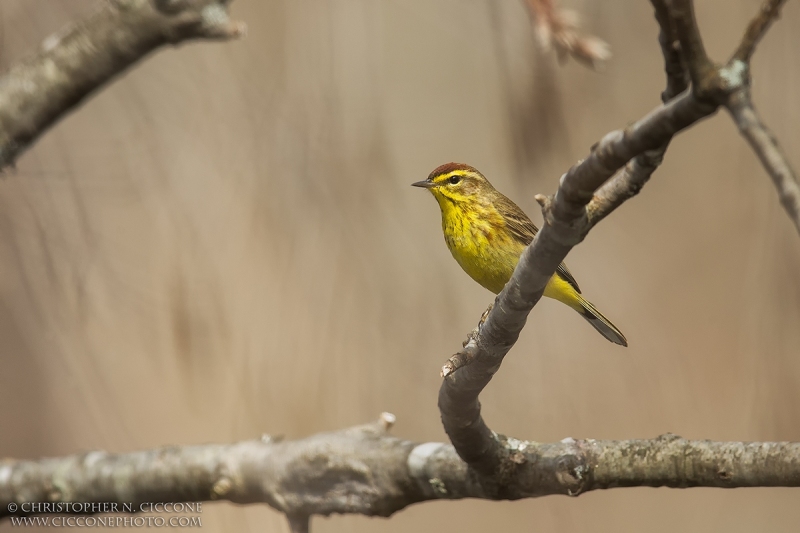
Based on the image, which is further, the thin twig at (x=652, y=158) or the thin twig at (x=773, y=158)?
the thin twig at (x=652, y=158)

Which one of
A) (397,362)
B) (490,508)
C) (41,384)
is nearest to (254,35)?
(397,362)

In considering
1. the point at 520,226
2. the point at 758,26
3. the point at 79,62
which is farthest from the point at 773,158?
the point at 520,226

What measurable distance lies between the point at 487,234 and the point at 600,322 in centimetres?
71

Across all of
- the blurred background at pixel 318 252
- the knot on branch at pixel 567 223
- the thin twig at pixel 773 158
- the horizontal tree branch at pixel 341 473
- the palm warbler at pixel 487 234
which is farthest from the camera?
the palm warbler at pixel 487 234

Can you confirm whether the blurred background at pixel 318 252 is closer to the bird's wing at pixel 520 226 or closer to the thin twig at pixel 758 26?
the bird's wing at pixel 520 226

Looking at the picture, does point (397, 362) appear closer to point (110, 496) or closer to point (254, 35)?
point (110, 496)

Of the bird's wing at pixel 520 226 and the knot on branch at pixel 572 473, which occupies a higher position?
the bird's wing at pixel 520 226

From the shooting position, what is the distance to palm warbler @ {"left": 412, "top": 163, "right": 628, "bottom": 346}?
10.9 ft

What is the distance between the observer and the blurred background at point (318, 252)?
2.86 meters

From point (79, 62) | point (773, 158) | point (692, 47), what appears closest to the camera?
point (773, 158)

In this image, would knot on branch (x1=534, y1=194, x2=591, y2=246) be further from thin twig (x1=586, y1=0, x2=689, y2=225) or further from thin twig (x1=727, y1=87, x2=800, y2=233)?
thin twig (x1=727, y1=87, x2=800, y2=233)

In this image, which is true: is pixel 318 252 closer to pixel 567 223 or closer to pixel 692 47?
pixel 567 223

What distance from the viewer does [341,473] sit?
2.42 m

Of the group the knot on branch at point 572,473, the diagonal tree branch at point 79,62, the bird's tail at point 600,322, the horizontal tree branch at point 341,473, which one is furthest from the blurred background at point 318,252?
the knot on branch at point 572,473
